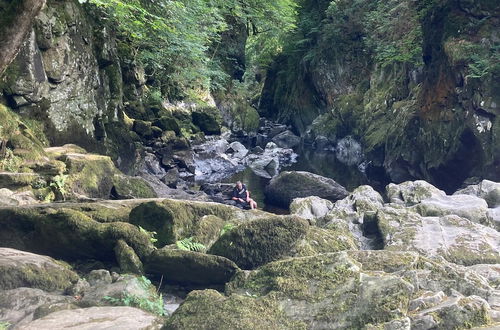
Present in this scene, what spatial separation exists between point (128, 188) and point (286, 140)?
2496cm

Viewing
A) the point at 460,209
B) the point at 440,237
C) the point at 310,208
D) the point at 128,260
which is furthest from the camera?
the point at 310,208

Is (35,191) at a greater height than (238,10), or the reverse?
(238,10)

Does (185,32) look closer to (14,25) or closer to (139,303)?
(14,25)

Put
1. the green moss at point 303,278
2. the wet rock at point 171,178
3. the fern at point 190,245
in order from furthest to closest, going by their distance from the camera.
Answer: the wet rock at point 171,178, the fern at point 190,245, the green moss at point 303,278

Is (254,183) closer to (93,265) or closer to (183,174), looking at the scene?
(183,174)

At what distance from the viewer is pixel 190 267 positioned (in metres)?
6.08

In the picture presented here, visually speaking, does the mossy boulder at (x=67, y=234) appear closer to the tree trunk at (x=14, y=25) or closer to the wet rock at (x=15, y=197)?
the wet rock at (x=15, y=197)

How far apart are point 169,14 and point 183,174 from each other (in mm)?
6938

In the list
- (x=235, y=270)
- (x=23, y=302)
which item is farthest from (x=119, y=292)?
(x=235, y=270)

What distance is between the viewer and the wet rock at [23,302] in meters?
4.85

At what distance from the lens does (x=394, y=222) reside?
9164 millimetres

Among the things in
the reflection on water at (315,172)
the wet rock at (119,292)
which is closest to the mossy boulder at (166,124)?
the reflection on water at (315,172)

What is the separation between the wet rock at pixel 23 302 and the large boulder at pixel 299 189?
42.3 ft

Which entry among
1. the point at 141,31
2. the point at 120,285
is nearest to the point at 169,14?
the point at 141,31
